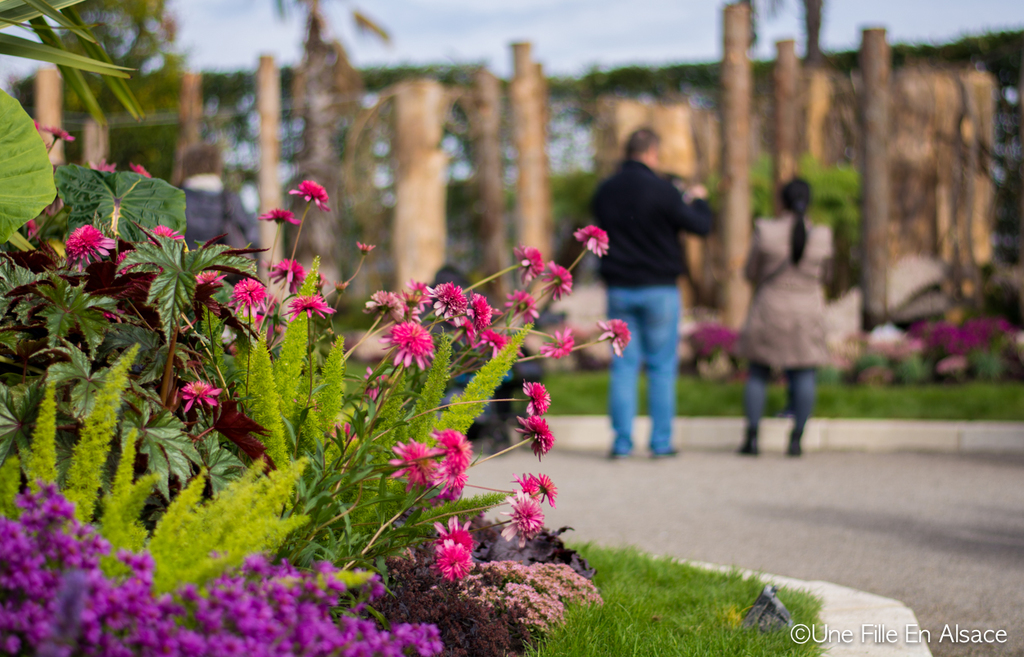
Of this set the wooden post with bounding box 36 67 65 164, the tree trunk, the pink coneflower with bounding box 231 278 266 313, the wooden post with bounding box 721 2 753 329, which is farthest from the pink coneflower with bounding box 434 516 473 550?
the tree trunk

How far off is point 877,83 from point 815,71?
164 inches

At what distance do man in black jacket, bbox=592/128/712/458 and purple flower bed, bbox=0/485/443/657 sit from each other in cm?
451

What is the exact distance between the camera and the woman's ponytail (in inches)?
231

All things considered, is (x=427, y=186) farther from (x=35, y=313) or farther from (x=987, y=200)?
(x=35, y=313)

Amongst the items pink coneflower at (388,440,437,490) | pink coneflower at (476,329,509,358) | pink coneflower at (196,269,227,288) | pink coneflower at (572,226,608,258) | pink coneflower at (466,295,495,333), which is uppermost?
pink coneflower at (572,226,608,258)

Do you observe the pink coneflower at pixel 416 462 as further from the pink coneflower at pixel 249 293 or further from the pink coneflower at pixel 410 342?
the pink coneflower at pixel 249 293

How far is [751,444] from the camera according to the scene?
20.2ft

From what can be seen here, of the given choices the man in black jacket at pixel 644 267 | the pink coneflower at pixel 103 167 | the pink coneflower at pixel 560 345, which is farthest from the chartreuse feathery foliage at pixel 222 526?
the man in black jacket at pixel 644 267

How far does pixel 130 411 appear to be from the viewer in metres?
1.75

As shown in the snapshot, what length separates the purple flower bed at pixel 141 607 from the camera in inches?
47.2

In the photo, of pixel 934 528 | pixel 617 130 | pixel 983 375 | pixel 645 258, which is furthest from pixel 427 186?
pixel 934 528

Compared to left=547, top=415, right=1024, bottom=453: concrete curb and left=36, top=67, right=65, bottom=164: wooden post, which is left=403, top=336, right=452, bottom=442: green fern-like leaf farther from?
left=36, top=67, right=65, bottom=164: wooden post

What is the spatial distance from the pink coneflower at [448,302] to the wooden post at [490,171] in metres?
7.60

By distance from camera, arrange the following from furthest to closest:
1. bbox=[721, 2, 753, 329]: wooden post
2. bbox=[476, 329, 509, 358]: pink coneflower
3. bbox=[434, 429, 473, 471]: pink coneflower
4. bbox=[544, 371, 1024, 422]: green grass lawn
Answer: bbox=[721, 2, 753, 329]: wooden post
bbox=[544, 371, 1024, 422]: green grass lawn
bbox=[476, 329, 509, 358]: pink coneflower
bbox=[434, 429, 473, 471]: pink coneflower
